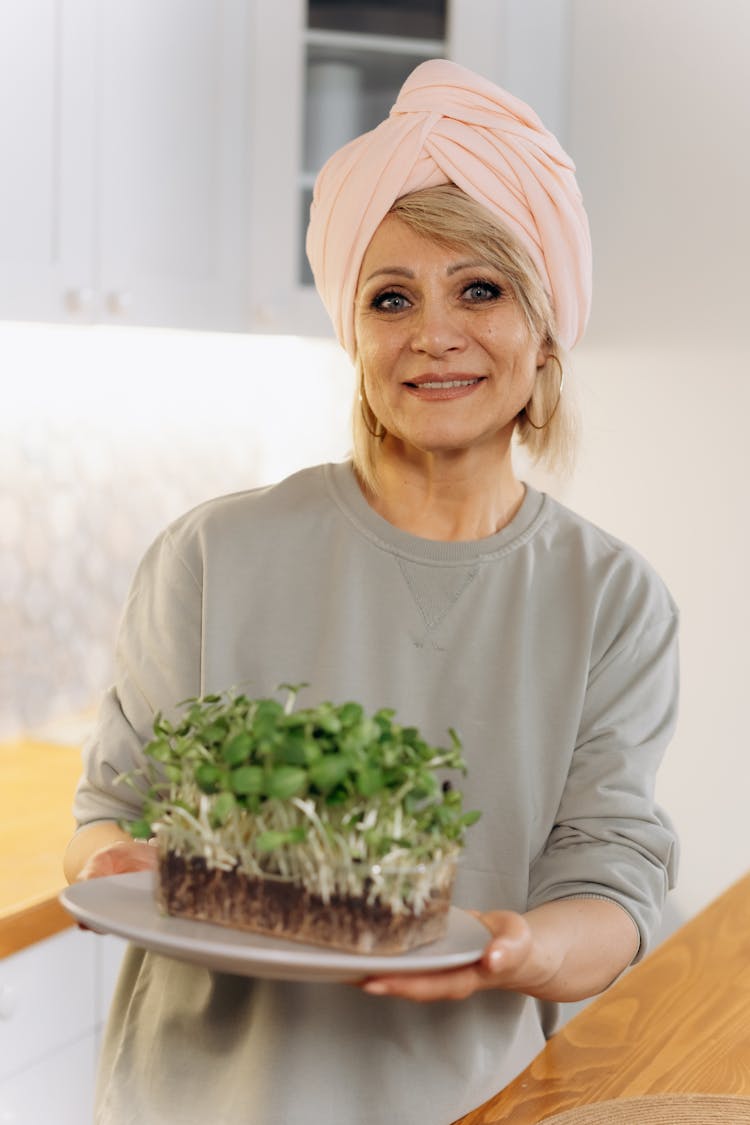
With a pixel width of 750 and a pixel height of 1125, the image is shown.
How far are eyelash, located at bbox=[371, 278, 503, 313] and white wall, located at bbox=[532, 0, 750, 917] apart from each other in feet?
4.95

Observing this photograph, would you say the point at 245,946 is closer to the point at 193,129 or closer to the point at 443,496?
the point at 443,496

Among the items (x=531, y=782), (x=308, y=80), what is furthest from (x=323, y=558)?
(x=308, y=80)

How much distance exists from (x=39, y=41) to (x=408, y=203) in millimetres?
1050

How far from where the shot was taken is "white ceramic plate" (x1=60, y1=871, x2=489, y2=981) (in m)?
0.86

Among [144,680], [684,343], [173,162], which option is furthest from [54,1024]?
[684,343]

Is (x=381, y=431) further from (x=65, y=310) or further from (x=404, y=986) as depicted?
(x=65, y=310)

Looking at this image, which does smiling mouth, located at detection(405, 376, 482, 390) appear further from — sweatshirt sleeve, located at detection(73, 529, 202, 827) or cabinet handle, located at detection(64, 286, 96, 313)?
cabinet handle, located at detection(64, 286, 96, 313)

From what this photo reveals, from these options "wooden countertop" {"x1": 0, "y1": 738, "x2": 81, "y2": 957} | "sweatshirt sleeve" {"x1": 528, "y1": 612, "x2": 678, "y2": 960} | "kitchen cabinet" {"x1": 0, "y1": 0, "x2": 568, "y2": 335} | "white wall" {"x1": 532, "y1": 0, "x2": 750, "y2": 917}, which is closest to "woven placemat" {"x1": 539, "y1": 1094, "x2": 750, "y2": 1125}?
"sweatshirt sleeve" {"x1": 528, "y1": 612, "x2": 678, "y2": 960}

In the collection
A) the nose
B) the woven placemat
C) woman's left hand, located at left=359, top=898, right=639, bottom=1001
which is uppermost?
the nose

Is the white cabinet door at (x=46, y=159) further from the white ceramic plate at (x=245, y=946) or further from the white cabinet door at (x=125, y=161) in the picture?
the white ceramic plate at (x=245, y=946)

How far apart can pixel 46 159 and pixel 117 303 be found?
25 cm

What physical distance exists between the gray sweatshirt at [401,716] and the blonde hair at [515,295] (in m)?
0.08

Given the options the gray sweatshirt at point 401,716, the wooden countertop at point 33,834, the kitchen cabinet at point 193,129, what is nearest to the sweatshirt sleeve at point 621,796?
the gray sweatshirt at point 401,716

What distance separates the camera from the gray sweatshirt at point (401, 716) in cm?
126
